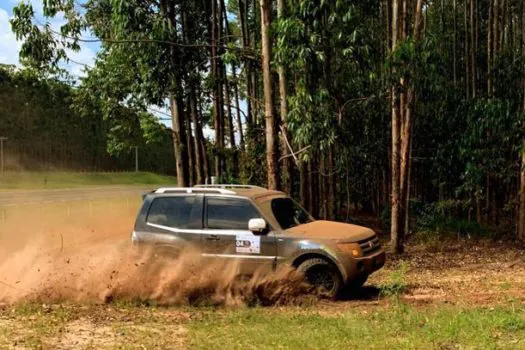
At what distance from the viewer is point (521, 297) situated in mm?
8633

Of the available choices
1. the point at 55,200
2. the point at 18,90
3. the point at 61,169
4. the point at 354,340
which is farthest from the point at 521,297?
the point at 61,169

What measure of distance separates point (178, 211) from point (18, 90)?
42.2 meters

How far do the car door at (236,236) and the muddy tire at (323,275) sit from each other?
1.69ft

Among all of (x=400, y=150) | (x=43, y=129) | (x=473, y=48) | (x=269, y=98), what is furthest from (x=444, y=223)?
(x=43, y=129)

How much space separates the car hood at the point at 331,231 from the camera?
883 centimetres

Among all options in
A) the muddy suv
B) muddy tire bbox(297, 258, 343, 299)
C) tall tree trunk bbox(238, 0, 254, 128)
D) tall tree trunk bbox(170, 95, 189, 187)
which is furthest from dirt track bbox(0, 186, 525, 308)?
tall tree trunk bbox(238, 0, 254, 128)

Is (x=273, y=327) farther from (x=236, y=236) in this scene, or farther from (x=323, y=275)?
(x=236, y=236)

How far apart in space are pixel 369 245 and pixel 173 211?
306cm

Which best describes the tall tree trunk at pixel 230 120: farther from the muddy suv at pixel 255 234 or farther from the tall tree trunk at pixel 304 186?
the muddy suv at pixel 255 234

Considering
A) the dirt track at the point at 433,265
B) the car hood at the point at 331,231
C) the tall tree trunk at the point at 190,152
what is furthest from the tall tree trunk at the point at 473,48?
the car hood at the point at 331,231

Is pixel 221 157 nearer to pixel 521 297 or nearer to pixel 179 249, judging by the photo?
pixel 179 249

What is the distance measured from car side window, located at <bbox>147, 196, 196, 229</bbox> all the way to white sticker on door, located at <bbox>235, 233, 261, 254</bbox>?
0.83 metres

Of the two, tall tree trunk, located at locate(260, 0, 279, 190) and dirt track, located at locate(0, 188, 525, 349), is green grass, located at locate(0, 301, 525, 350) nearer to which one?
dirt track, located at locate(0, 188, 525, 349)

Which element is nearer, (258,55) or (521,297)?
(521,297)
